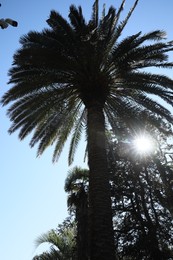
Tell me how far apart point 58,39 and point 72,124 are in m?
4.11

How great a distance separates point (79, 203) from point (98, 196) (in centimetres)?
583

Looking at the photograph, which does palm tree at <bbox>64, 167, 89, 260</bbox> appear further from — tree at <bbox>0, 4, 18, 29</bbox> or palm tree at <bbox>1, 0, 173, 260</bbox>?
tree at <bbox>0, 4, 18, 29</bbox>

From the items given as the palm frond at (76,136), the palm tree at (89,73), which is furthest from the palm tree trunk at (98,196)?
the palm frond at (76,136)

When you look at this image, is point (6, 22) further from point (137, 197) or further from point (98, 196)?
point (137, 197)

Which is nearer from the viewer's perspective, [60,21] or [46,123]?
[60,21]

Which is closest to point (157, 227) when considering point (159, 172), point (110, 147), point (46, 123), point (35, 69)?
point (159, 172)

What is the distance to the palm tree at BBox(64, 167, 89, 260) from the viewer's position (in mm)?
11961

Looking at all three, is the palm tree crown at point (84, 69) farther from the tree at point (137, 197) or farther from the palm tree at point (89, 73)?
the tree at point (137, 197)

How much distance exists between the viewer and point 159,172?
17.2 m

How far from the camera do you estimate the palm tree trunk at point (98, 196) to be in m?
7.08

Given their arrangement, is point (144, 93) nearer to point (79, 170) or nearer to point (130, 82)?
point (130, 82)

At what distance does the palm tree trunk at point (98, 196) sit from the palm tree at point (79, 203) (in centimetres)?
474

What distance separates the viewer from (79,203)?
44.6ft

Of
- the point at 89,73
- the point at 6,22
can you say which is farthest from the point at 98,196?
the point at 6,22
